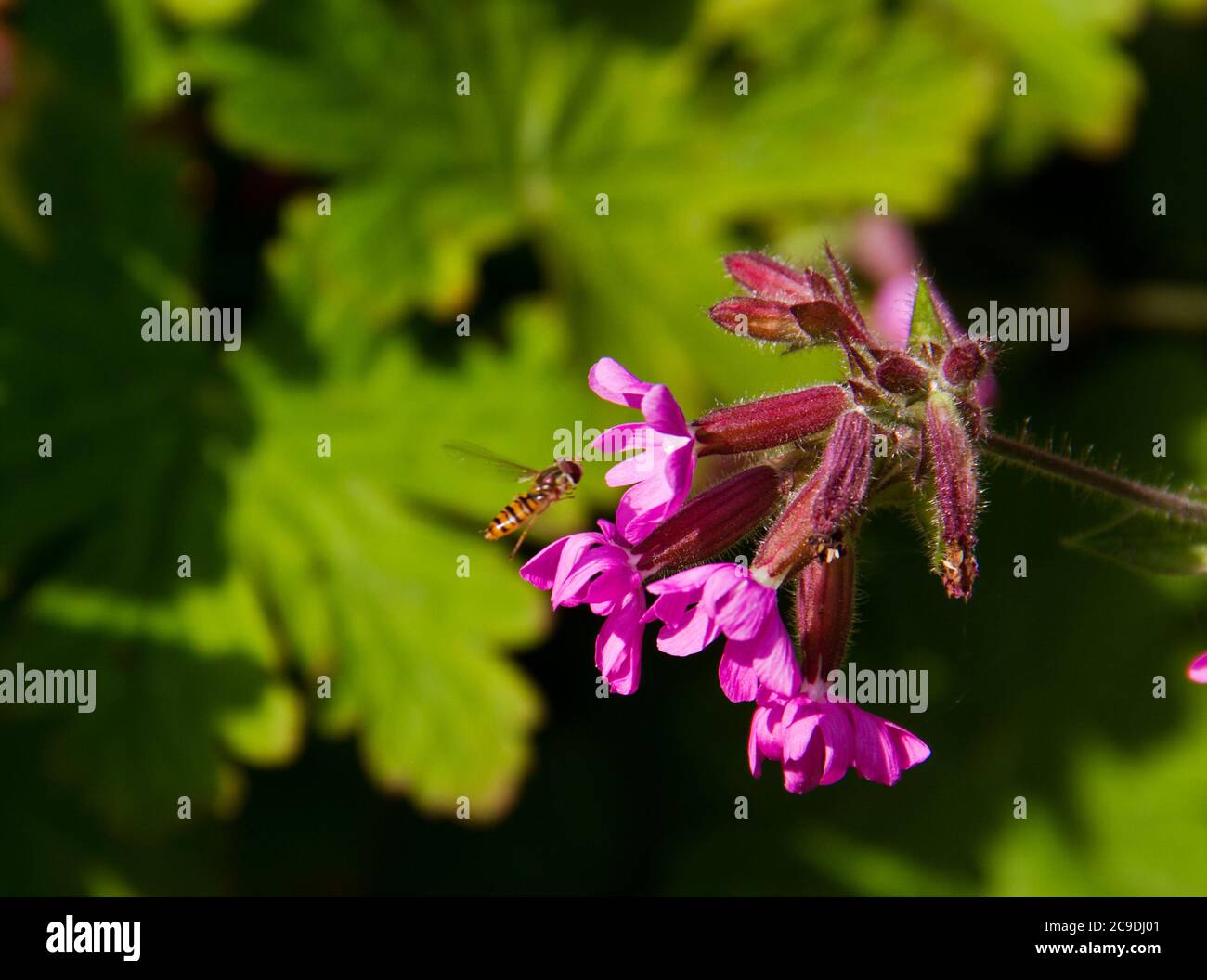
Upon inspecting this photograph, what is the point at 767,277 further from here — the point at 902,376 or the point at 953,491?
the point at 953,491

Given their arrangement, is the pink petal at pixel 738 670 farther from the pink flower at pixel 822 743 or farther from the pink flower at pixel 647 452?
the pink flower at pixel 647 452

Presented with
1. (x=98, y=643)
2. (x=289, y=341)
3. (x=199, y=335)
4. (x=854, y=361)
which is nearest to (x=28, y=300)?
(x=199, y=335)

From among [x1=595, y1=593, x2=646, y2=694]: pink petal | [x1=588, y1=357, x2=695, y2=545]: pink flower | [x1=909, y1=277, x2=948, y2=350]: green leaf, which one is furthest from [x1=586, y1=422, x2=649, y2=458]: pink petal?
[x1=909, y1=277, x2=948, y2=350]: green leaf

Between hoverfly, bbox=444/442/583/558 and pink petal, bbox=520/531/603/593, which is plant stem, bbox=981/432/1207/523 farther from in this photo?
hoverfly, bbox=444/442/583/558

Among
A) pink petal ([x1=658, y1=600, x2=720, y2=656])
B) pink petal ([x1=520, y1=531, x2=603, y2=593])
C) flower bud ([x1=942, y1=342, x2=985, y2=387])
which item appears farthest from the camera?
flower bud ([x1=942, y1=342, x2=985, y2=387])

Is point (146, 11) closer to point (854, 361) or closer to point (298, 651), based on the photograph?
point (298, 651)

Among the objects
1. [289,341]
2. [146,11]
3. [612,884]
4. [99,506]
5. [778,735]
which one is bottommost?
[612,884]
